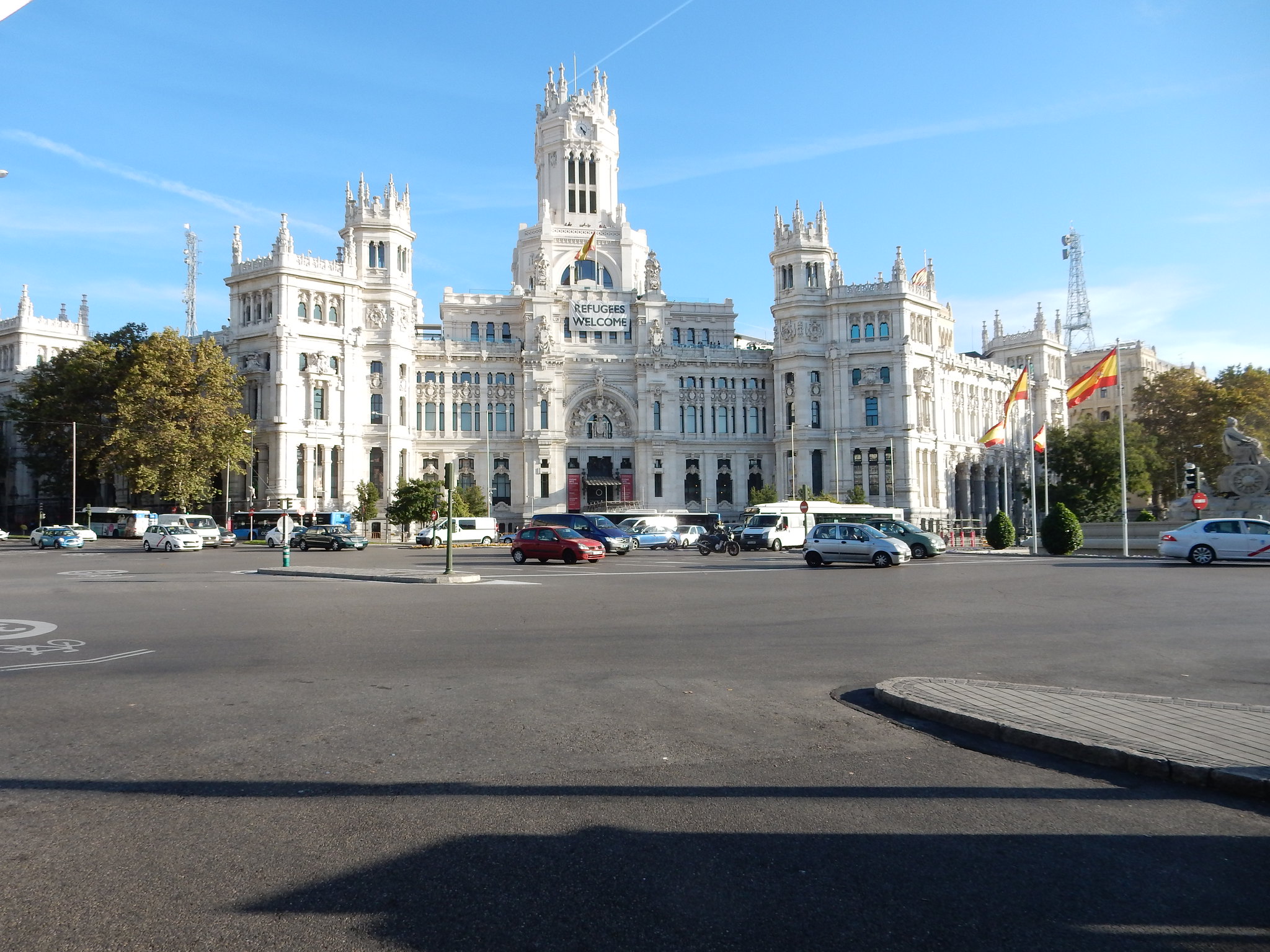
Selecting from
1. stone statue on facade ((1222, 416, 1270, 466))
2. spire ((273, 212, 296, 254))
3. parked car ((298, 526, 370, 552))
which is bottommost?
parked car ((298, 526, 370, 552))

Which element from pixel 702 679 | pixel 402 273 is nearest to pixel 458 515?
pixel 402 273

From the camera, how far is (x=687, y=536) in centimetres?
5569

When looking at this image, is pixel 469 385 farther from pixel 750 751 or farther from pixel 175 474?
pixel 750 751

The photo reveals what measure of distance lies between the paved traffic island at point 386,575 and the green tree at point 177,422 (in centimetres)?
3768

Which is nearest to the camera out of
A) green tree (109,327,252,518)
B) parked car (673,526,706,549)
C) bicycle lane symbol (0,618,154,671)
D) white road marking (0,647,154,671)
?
white road marking (0,647,154,671)

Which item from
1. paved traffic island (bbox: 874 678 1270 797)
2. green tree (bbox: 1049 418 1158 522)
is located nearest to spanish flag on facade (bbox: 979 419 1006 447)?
green tree (bbox: 1049 418 1158 522)

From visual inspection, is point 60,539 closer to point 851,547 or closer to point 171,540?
point 171,540

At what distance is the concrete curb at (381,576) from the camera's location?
2441 centimetres

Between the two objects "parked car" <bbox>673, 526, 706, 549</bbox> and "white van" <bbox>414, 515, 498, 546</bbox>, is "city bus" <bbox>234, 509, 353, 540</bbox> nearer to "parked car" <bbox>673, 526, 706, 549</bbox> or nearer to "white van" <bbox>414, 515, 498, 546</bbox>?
"white van" <bbox>414, 515, 498, 546</bbox>

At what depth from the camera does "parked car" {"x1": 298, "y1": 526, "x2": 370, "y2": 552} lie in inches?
1945

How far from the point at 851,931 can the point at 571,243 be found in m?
87.8

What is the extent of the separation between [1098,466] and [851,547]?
54.5 metres

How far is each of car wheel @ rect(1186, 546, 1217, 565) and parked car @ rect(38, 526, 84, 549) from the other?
2176 inches

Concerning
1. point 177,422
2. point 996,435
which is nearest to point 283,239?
point 177,422
